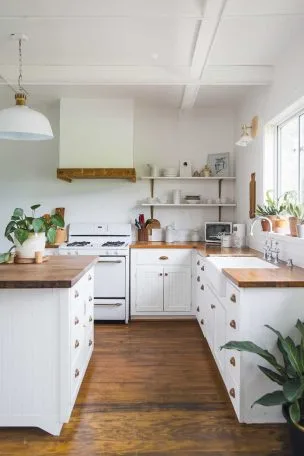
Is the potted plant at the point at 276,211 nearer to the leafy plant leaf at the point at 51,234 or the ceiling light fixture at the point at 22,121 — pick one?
the leafy plant leaf at the point at 51,234

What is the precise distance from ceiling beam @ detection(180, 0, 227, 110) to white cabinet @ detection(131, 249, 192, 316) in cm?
176

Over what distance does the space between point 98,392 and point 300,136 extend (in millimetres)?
2468

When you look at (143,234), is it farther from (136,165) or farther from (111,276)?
(136,165)

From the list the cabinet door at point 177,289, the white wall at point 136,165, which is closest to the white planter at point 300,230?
the cabinet door at point 177,289

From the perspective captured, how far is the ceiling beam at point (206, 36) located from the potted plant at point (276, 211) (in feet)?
4.17

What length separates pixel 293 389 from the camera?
1.64 meters

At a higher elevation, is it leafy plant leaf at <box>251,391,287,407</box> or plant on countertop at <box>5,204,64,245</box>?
plant on countertop at <box>5,204,64,245</box>

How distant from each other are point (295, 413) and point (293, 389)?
130 mm

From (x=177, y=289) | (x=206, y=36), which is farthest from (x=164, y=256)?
(x=206, y=36)

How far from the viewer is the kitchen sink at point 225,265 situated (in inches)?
102

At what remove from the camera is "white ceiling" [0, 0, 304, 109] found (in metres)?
2.33

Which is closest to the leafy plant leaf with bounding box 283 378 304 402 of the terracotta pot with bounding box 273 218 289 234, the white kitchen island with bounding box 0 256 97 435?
the white kitchen island with bounding box 0 256 97 435

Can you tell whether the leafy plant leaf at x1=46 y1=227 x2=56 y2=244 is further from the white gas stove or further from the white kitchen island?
the white gas stove

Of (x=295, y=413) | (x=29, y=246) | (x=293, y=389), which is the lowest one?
(x=295, y=413)
